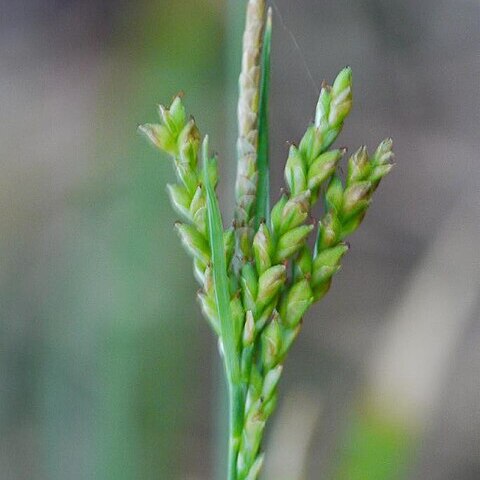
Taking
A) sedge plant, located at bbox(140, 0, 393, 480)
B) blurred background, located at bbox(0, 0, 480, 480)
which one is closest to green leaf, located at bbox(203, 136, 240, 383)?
sedge plant, located at bbox(140, 0, 393, 480)

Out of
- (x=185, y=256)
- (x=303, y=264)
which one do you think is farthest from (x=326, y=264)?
(x=185, y=256)

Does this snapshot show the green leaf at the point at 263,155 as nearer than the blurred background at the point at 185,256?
Result: Yes

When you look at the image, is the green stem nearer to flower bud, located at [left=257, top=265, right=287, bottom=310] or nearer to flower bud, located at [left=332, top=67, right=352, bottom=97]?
flower bud, located at [left=257, top=265, right=287, bottom=310]

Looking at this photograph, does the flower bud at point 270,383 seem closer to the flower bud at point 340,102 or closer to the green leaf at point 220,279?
the green leaf at point 220,279

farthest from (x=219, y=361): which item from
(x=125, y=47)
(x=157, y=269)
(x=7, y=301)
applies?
(x=125, y=47)

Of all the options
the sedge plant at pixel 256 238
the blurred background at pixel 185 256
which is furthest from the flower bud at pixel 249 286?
the blurred background at pixel 185 256

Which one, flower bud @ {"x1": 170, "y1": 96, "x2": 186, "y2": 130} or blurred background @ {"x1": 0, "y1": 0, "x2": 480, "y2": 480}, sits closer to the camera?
flower bud @ {"x1": 170, "y1": 96, "x2": 186, "y2": 130}
